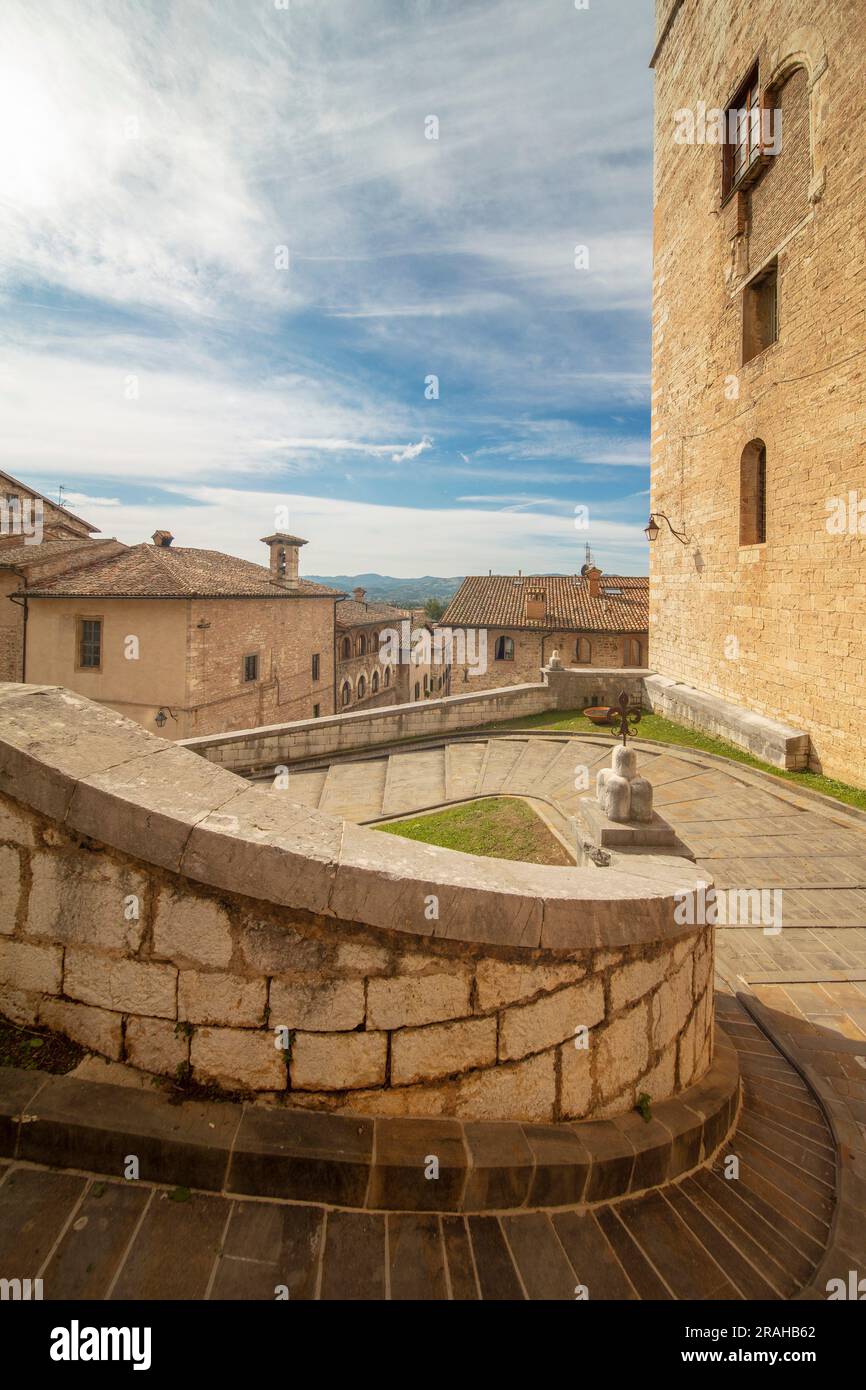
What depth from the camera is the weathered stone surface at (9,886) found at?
2.29 meters

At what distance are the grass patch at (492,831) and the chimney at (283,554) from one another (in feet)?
65.0

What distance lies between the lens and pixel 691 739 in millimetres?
11898

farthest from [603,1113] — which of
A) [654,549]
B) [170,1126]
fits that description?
[654,549]

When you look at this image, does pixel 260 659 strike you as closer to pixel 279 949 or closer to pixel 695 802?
pixel 695 802

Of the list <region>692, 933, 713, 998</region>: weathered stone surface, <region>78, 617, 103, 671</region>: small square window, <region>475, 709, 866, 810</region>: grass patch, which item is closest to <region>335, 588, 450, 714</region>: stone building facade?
<region>78, 617, 103, 671</region>: small square window

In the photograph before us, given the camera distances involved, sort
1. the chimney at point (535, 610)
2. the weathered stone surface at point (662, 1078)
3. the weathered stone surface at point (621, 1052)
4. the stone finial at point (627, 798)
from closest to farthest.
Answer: the weathered stone surface at point (621, 1052)
the weathered stone surface at point (662, 1078)
the stone finial at point (627, 798)
the chimney at point (535, 610)

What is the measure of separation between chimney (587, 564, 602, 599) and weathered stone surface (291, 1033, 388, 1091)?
32.5 m

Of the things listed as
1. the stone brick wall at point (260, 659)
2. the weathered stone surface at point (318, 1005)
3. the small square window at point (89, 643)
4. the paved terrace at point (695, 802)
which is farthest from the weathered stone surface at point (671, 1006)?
the small square window at point (89, 643)

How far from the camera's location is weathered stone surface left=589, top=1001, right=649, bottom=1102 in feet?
8.24

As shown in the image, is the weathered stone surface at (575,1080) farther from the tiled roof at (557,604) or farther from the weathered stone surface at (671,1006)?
the tiled roof at (557,604)

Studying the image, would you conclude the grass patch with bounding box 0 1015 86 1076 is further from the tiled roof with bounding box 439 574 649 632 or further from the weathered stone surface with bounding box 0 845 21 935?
the tiled roof with bounding box 439 574 649 632

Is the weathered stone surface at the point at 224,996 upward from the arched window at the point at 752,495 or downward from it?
downward

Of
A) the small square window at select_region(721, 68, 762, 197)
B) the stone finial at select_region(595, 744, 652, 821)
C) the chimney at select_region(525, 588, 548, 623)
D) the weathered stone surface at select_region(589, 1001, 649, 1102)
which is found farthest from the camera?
the chimney at select_region(525, 588, 548, 623)

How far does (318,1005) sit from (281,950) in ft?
0.79
